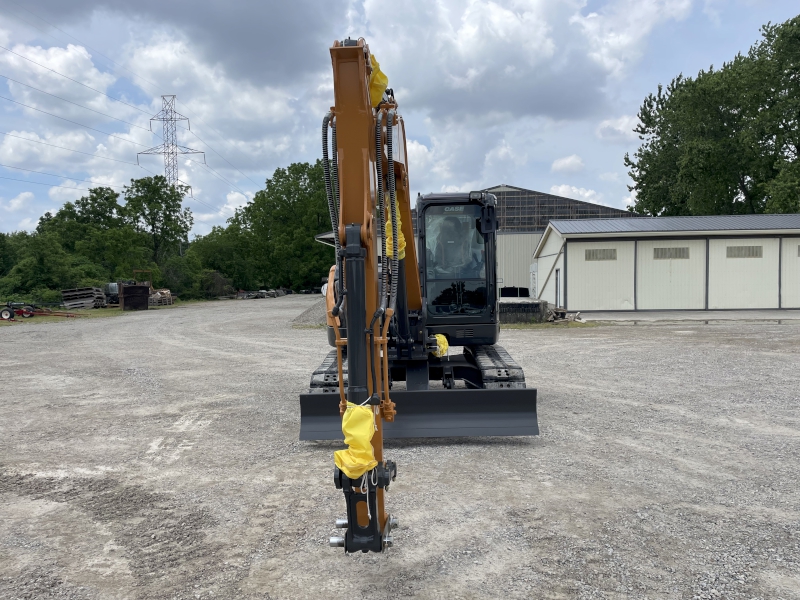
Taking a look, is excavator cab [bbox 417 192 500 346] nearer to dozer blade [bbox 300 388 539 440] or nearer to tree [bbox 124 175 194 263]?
dozer blade [bbox 300 388 539 440]

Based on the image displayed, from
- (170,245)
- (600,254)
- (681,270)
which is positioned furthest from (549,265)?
(170,245)

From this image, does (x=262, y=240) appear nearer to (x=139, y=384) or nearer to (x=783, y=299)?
(x=783, y=299)

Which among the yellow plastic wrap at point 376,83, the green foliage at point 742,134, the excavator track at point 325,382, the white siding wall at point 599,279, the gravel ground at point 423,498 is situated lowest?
the gravel ground at point 423,498

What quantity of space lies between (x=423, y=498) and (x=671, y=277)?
21.1 meters

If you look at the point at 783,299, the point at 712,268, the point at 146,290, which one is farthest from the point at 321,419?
the point at 146,290

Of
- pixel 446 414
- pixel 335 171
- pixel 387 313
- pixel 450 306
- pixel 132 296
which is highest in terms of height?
pixel 335 171

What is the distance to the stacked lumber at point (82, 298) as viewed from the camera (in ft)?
107

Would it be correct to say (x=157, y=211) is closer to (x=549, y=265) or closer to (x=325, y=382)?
(x=549, y=265)

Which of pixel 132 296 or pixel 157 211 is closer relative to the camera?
pixel 132 296

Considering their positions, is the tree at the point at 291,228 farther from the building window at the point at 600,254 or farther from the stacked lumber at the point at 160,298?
the building window at the point at 600,254

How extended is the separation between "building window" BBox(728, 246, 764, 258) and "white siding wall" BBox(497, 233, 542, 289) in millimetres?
11208

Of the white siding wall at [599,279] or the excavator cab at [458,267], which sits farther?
the white siding wall at [599,279]

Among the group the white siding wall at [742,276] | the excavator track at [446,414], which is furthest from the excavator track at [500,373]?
the white siding wall at [742,276]

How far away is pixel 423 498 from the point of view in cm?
505
